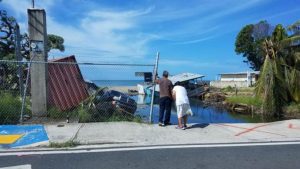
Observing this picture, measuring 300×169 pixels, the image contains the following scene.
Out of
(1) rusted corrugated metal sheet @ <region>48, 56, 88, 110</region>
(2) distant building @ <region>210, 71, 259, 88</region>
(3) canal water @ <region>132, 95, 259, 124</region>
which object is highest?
(2) distant building @ <region>210, 71, 259, 88</region>

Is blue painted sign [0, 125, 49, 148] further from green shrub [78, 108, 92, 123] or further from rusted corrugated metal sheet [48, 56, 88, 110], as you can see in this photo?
rusted corrugated metal sheet [48, 56, 88, 110]

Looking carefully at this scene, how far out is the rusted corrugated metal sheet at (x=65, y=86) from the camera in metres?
12.0

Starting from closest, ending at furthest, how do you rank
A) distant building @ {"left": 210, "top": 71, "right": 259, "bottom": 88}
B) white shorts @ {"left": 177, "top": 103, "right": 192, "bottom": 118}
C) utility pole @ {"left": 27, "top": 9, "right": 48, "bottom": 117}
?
white shorts @ {"left": 177, "top": 103, "right": 192, "bottom": 118} → utility pole @ {"left": 27, "top": 9, "right": 48, "bottom": 117} → distant building @ {"left": 210, "top": 71, "right": 259, "bottom": 88}

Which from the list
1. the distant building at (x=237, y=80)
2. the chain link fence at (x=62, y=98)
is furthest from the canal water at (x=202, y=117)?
the distant building at (x=237, y=80)

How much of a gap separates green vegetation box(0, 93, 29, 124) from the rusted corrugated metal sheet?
106 centimetres

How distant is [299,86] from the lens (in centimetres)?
2294

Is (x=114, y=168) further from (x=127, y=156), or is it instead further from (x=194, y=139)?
(x=194, y=139)

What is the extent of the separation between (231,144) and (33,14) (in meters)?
7.34

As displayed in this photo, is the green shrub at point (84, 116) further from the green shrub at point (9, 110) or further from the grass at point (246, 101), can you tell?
the grass at point (246, 101)

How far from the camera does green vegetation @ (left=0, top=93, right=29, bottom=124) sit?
10675 millimetres

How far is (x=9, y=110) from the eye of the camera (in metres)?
10.9

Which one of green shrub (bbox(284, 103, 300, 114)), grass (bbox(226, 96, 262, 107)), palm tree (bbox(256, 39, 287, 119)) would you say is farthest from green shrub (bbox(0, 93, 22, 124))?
grass (bbox(226, 96, 262, 107))

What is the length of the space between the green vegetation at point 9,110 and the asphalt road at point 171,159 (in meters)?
3.72

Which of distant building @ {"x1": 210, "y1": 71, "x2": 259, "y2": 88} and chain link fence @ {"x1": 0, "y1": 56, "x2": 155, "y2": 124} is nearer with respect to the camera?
chain link fence @ {"x1": 0, "y1": 56, "x2": 155, "y2": 124}
